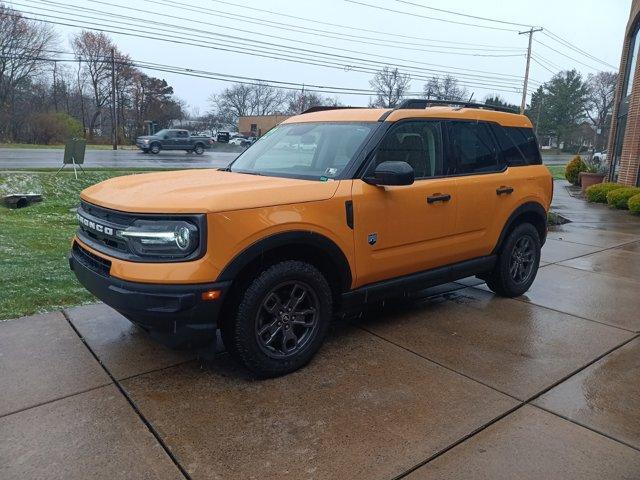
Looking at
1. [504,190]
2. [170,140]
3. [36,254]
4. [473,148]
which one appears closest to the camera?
[473,148]

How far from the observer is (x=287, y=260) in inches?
136

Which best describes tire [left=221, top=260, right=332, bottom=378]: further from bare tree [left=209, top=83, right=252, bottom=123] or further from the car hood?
bare tree [left=209, top=83, right=252, bottom=123]

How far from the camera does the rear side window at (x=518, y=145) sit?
5086mm

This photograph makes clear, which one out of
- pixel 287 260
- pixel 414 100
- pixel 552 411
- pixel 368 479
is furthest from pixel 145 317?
pixel 414 100

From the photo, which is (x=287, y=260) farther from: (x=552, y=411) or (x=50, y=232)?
(x=50, y=232)

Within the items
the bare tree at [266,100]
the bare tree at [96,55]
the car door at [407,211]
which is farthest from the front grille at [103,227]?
the bare tree at [266,100]

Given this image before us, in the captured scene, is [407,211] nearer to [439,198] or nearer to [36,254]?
[439,198]

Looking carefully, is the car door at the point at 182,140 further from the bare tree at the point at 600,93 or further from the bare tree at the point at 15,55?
the bare tree at the point at 600,93

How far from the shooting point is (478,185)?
4.65 metres

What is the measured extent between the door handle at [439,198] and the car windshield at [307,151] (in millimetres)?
766

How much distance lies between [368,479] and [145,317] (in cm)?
154

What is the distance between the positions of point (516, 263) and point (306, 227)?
9.72 feet

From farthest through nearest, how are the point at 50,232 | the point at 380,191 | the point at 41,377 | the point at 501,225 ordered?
the point at 50,232 → the point at 501,225 → the point at 380,191 → the point at 41,377

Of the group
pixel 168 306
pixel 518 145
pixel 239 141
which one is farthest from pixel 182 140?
pixel 168 306
